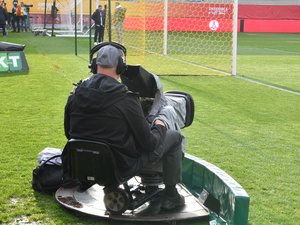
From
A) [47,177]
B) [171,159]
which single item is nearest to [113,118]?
[171,159]

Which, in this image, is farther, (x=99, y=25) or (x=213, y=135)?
(x=99, y=25)

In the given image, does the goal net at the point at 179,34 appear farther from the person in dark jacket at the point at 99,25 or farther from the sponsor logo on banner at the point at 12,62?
the sponsor logo on banner at the point at 12,62

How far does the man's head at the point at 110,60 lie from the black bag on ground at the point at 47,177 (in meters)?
1.29

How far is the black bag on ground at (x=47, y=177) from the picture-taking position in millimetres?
4789

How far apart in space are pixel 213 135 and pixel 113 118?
3.60 meters

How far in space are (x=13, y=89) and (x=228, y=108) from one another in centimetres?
433

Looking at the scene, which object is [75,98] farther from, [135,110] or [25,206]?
[25,206]

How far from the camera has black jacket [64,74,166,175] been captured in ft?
12.5

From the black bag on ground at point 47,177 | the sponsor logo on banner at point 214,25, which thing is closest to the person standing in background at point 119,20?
the sponsor logo on banner at point 214,25

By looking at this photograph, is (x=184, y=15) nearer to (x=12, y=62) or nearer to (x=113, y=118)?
(x=12, y=62)

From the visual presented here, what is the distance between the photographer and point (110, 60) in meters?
3.88

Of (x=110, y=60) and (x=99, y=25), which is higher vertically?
(x=99, y=25)

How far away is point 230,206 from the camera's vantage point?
393 centimetres

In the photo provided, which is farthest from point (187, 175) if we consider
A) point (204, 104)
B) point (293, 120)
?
point (204, 104)
